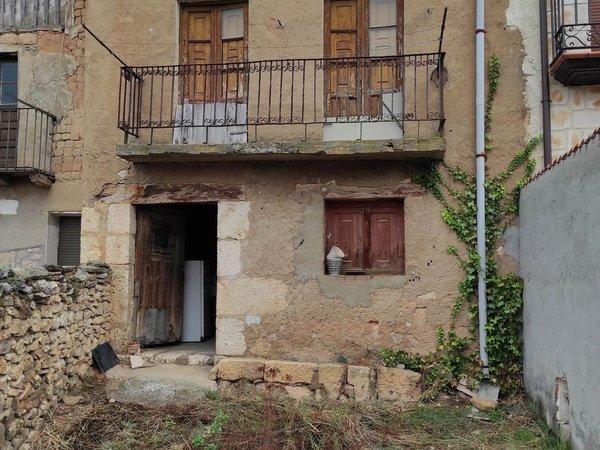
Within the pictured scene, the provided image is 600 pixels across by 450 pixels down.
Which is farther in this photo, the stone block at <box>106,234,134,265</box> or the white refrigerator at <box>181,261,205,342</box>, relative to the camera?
the white refrigerator at <box>181,261,205,342</box>

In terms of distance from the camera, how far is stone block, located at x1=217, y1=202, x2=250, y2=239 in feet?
23.7

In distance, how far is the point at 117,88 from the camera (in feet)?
24.8

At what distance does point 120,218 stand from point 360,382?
3.74m

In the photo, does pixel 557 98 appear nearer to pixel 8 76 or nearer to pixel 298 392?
pixel 298 392

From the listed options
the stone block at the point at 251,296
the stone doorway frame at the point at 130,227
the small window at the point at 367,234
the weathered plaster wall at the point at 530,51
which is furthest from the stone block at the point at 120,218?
the weathered plaster wall at the point at 530,51

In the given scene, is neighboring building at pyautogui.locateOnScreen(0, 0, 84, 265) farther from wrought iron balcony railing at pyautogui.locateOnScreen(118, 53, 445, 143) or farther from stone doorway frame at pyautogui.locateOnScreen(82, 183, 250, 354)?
wrought iron balcony railing at pyautogui.locateOnScreen(118, 53, 445, 143)

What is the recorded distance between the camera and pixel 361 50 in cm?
727

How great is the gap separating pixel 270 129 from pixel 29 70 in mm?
3832

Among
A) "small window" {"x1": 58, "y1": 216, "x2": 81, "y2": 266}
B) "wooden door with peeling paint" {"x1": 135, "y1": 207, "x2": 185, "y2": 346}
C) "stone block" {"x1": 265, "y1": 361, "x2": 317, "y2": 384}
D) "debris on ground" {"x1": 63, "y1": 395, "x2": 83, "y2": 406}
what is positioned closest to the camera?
"debris on ground" {"x1": 63, "y1": 395, "x2": 83, "y2": 406}

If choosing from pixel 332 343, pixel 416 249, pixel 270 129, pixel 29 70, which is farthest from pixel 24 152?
pixel 416 249

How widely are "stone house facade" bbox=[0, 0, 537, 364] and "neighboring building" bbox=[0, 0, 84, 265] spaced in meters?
0.52

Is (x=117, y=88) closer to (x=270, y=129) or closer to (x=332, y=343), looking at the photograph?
(x=270, y=129)

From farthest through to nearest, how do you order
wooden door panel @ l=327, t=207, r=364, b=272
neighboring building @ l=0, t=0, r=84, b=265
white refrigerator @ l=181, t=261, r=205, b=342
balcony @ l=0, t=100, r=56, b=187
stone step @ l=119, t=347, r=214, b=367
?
1. white refrigerator @ l=181, t=261, r=205, b=342
2. neighboring building @ l=0, t=0, r=84, b=265
3. balcony @ l=0, t=100, r=56, b=187
4. stone step @ l=119, t=347, r=214, b=367
5. wooden door panel @ l=327, t=207, r=364, b=272

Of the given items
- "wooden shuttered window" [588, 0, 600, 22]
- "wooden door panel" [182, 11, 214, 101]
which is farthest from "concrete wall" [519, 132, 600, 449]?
"wooden door panel" [182, 11, 214, 101]
